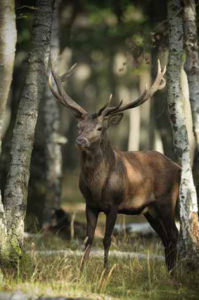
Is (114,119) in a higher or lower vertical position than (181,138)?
higher

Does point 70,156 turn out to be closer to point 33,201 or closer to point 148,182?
point 33,201

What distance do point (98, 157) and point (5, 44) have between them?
2167 millimetres

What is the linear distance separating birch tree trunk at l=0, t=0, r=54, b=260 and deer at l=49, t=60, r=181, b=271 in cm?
60

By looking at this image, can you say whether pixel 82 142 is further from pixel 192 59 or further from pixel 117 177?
pixel 192 59

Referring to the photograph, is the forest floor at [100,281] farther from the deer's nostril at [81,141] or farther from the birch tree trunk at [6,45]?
the birch tree trunk at [6,45]

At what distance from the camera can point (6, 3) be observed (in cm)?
783

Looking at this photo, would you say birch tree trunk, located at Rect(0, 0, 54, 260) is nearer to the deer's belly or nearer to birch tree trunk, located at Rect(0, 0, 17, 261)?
birch tree trunk, located at Rect(0, 0, 17, 261)

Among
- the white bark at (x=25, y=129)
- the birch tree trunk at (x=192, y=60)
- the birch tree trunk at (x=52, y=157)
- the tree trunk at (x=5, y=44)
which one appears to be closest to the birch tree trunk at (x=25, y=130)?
the white bark at (x=25, y=129)

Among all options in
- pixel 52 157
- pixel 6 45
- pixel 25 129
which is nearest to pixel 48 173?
pixel 52 157

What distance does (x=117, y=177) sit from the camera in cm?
931

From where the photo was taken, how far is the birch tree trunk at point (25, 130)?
8250 mm

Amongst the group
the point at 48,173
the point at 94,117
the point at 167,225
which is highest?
the point at 94,117

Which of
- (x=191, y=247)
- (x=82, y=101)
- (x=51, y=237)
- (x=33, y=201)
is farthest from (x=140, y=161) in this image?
(x=82, y=101)

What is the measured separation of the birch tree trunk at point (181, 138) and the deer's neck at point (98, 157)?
3.26ft
